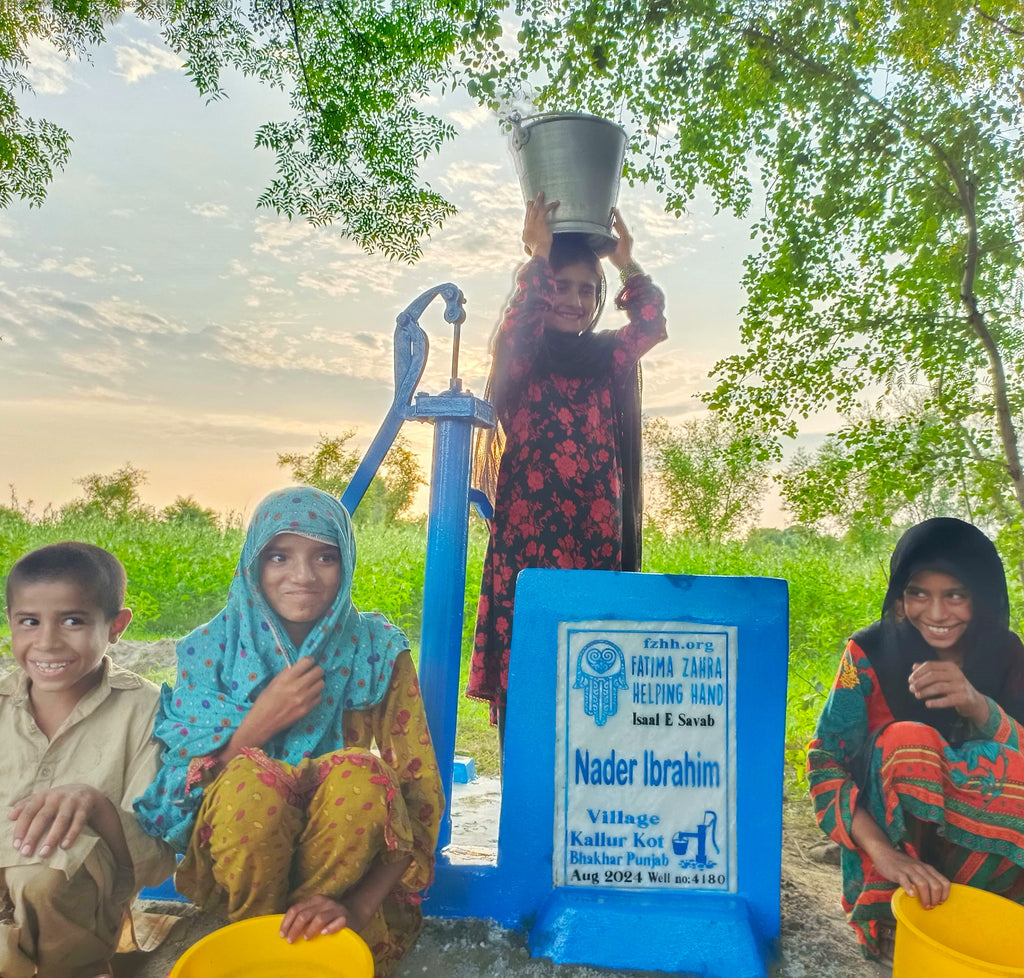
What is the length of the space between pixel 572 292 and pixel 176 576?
340cm

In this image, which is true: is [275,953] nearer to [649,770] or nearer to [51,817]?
[51,817]

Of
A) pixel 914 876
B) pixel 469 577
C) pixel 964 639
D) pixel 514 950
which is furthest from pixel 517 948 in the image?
pixel 469 577

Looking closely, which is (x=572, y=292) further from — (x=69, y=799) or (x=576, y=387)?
(x=69, y=799)

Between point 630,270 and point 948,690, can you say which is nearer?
point 948,690

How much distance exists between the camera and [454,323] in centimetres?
220

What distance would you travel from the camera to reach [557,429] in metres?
2.53

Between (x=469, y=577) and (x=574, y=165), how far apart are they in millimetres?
3423

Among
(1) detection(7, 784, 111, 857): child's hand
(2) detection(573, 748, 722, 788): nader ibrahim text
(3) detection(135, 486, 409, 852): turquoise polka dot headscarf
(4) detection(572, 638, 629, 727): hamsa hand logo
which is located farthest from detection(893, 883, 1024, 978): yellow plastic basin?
(1) detection(7, 784, 111, 857): child's hand

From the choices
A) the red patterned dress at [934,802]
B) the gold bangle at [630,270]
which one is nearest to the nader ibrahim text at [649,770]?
the red patterned dress at [934,802]

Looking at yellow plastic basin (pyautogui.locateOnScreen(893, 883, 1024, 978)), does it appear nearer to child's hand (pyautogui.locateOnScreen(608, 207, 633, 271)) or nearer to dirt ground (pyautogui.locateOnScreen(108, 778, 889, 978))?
dirt ground (pyautogui.locateOnScreen(108, 778, 889, 978))

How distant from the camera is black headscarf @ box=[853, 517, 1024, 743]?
2.03 m

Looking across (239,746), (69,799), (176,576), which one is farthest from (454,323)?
(176,576)

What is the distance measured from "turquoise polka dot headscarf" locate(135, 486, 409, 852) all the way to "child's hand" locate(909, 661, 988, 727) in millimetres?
1410

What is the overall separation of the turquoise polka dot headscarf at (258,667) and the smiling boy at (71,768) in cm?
8
